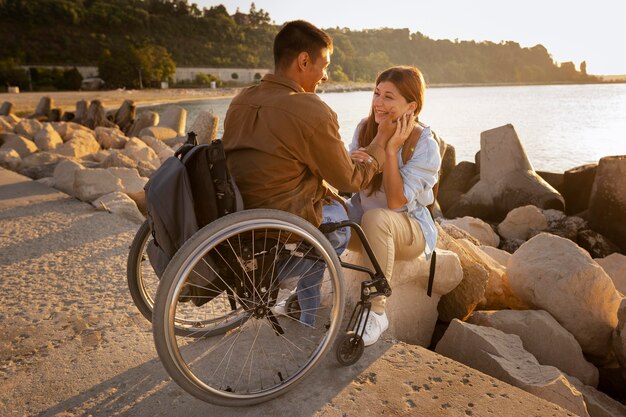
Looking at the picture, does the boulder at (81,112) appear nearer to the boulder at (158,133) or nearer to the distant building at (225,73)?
the boulder at (158,133)

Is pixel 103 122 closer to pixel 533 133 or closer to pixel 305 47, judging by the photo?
pixel 305 47

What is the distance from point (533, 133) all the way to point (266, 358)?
31435 millimetres

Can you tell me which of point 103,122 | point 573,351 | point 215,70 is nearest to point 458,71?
point 215,70

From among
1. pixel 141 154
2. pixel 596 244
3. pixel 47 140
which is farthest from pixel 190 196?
pixel 47 140

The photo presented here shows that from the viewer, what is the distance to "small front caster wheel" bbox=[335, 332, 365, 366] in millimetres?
2135

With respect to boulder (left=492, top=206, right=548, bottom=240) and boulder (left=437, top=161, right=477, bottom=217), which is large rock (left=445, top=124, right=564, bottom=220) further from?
boulder (left=492, top=206, right=548, bottom=240)

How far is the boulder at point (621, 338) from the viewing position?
10.7 feet

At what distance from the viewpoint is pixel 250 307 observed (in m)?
2.01

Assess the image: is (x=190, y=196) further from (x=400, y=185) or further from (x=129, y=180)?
(x=129, y=180)

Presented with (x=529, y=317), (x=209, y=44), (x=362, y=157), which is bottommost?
(x=529, y=317)

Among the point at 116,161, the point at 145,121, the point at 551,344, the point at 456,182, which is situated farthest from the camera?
the point at 145,121

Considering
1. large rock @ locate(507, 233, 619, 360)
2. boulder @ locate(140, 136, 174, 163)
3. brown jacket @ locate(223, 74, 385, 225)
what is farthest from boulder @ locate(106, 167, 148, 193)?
boulder @ locate(140, 136, 174, 163)

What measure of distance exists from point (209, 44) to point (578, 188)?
3889 inches

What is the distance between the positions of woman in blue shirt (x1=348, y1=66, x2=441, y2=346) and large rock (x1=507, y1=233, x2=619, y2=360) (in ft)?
4.83
